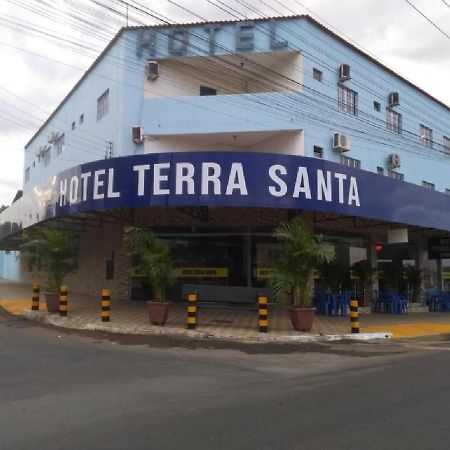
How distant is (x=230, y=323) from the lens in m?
15.6

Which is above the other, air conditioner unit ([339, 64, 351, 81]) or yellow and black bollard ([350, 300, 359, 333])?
air conditioner unit ([339, 64, 351, 81])

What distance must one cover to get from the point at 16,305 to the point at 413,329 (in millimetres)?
14398

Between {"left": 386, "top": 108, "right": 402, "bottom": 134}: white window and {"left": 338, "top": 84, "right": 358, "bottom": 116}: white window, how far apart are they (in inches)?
106

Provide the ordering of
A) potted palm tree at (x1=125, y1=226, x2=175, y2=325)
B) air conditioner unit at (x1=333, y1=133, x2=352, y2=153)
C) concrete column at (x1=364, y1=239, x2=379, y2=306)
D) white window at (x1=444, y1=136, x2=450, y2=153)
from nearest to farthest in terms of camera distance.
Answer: potted palm tree at (x1=125, y1=226, x2=175, y2=325) → air conditioner unit at (x1=333, y1=133, x2=352, y2=153) → concrete column at (x1=364, y1=239, x2=379, y2=306) → white window at (x1=444, y1=136, x2=450, y2=153)

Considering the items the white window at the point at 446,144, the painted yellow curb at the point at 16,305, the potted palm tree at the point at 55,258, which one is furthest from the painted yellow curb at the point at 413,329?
the white window at the point at 446,144

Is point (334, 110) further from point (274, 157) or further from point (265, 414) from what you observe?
point (265, 414)

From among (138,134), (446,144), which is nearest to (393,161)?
(446,144)

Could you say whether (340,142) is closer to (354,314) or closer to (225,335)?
(354,314)

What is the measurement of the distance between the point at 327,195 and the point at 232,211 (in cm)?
439

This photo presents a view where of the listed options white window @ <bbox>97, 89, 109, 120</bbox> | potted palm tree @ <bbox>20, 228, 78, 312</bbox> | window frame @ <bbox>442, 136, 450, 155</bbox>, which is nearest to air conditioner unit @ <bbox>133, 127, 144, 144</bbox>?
white window @ <bbox>97, 89, 109, 120</bbox>

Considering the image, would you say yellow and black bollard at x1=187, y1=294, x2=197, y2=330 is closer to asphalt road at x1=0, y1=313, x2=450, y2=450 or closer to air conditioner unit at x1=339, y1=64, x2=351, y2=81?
asphalt road at x1=0, y1=313, x2=450, y2=450

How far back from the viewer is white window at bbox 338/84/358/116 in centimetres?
2350

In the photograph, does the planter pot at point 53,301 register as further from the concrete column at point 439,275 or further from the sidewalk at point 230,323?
the concrete column at point 439,275

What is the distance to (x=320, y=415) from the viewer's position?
6.16 m
